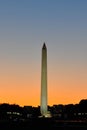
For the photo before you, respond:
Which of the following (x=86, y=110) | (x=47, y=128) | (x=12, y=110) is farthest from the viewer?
(x=12, y=110)

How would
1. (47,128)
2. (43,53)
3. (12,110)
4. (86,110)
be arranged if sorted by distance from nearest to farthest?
(47,128) → (43,53) → (86,110) → (12,110)

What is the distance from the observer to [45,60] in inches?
3401

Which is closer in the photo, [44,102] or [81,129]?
[81,129]

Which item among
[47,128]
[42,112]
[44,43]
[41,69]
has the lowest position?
[47,128]

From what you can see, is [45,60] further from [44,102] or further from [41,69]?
[44,102]

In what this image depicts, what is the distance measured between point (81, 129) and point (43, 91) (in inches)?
1409

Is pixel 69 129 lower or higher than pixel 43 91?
lower

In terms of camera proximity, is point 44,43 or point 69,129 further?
point 44,43

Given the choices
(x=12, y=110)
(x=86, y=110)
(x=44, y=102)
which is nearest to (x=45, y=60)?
(x=44, y=102)

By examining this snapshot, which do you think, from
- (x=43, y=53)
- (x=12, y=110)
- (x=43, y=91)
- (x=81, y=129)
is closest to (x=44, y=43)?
(x=43, y=53)

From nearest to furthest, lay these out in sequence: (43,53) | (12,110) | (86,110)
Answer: (43,53) < (86,110) < (12,110)

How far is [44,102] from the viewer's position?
292 feet

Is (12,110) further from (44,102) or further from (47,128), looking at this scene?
→ (47,128)

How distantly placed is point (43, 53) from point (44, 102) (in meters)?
10.8
